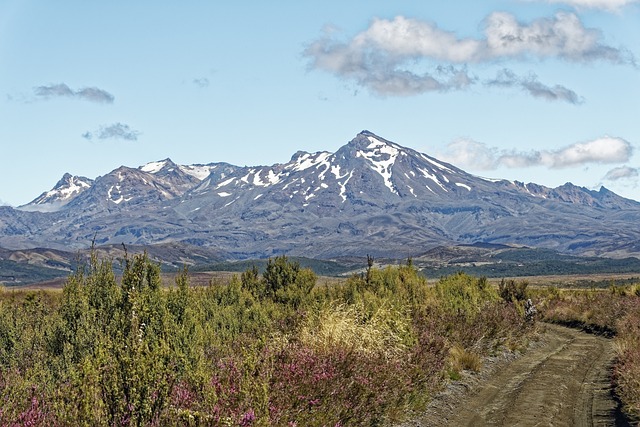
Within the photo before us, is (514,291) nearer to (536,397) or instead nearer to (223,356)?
(536,397)

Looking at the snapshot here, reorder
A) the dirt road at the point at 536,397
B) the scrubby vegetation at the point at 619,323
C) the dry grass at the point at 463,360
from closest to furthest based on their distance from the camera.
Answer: the dirt road at the point at 536,397 → the scrubby vegetation at the point at 619,323 → the dry grass at the point at 463,360

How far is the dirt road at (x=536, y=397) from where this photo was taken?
16812 millimetres

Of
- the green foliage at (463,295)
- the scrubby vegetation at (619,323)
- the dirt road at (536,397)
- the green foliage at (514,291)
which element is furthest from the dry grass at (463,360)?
the green foliage at (514,291)

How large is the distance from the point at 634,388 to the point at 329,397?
28.8 feet

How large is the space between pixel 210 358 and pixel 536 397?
886 cm

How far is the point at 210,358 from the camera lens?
1627cm

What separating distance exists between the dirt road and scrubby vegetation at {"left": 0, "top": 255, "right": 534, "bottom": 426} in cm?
80

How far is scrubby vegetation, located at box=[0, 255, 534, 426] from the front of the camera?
367 inches

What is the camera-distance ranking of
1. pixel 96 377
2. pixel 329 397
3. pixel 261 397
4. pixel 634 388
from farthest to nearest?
1. pixel 634 388
2. pixel 329 397
3. pixel 261 397
4. pixel 96 377

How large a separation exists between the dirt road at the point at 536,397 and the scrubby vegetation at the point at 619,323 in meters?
0.51

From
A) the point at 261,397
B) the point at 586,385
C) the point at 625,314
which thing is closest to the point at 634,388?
the point at 586,385

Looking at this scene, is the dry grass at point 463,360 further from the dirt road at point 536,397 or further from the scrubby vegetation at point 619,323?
the scrubby vegetation at point 619,323

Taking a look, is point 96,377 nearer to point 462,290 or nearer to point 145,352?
point 145,352

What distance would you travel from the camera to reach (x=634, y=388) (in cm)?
1795
